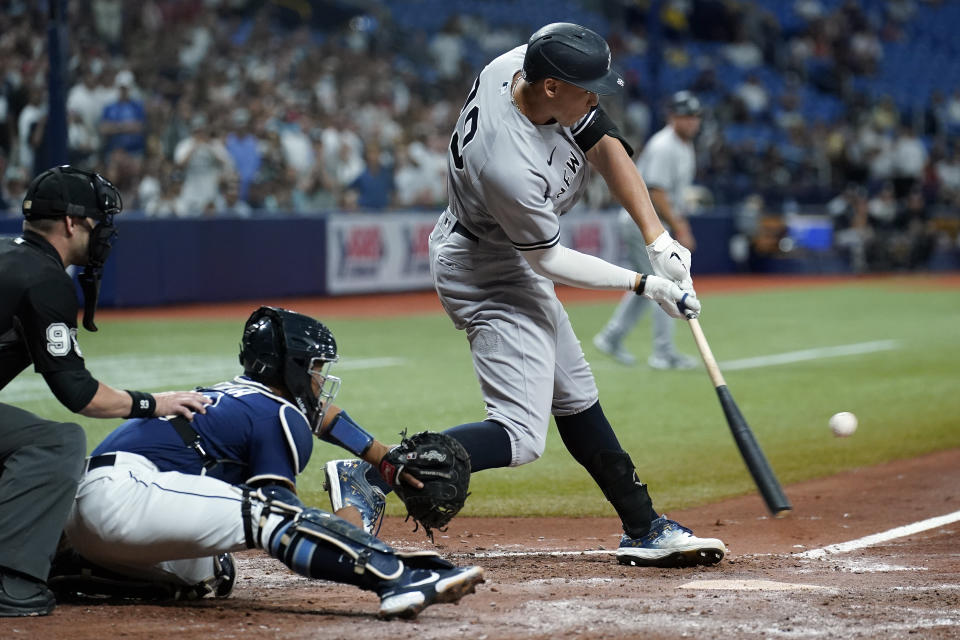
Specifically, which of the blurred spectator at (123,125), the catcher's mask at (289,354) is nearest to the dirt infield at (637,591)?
the catcher's mask at (289,354)

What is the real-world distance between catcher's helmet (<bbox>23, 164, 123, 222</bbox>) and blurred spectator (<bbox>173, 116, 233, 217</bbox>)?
39.5ft

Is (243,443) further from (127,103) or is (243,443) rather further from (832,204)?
(832,204)

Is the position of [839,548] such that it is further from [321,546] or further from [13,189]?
[13,189]

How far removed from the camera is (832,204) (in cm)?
2548

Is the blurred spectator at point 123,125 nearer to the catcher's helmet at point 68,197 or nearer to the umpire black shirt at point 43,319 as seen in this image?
the catcher's helmet at point 68,197

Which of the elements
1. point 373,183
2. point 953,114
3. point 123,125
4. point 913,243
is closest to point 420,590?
point 123,125

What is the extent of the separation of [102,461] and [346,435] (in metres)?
0.85

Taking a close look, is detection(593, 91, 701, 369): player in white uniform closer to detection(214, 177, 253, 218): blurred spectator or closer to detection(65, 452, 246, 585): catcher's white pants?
detection(214, 177, 253, 218): blurred spectator

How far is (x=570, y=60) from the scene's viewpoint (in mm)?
4496

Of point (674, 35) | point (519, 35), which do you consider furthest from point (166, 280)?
point (674, 35)

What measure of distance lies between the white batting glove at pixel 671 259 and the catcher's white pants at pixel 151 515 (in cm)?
196

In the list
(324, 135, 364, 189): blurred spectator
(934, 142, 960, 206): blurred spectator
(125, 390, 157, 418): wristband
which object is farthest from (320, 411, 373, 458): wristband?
(934, 142, 960, 206): blurred spectator

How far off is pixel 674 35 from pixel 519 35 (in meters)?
5.52

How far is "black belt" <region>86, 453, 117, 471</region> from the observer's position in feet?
14.0
